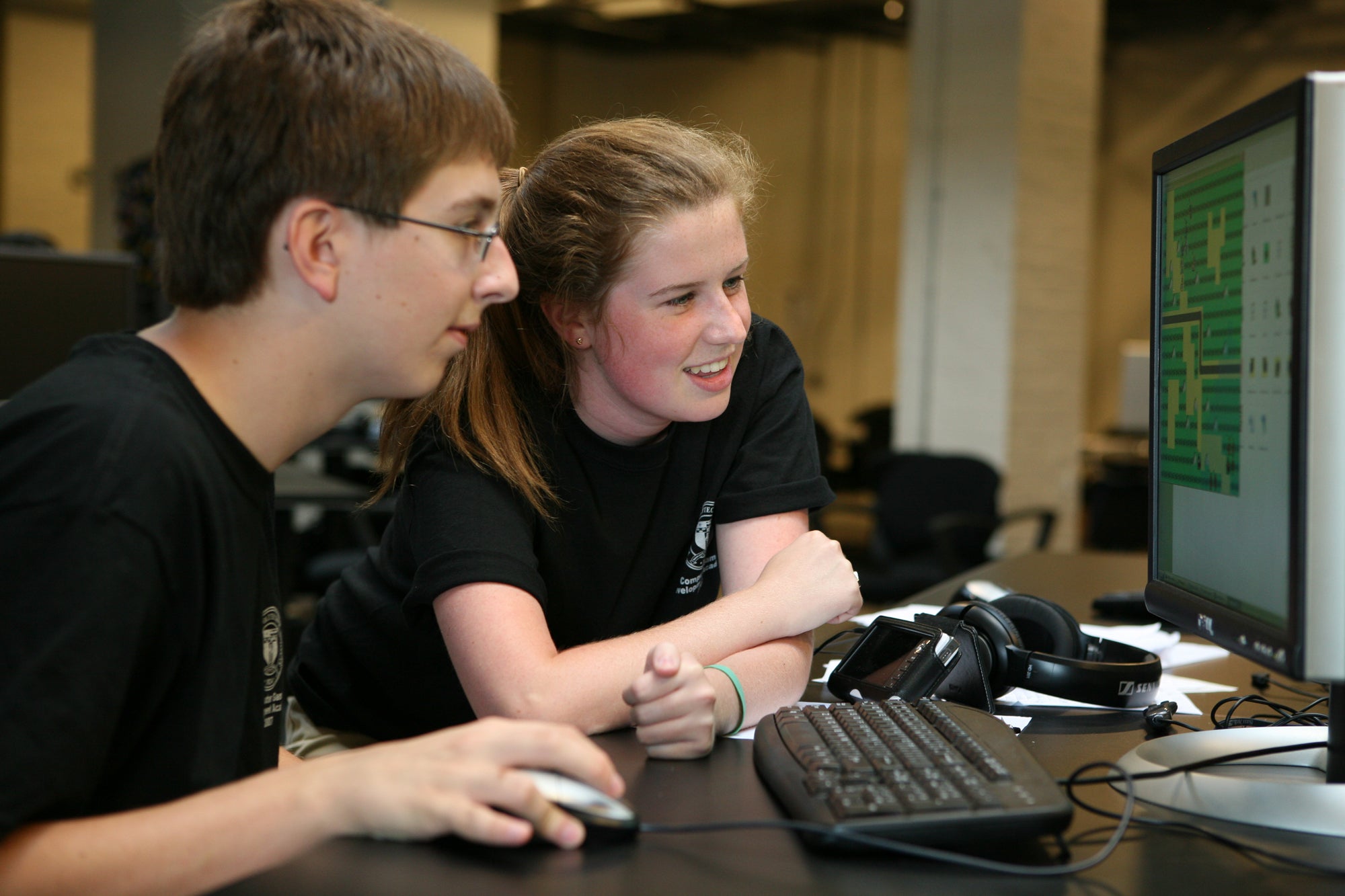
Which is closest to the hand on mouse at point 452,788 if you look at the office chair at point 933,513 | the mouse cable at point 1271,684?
the mouse cable at point 1271,684

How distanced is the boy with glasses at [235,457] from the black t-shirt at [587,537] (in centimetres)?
35

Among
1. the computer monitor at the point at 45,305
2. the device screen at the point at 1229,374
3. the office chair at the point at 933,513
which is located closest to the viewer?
the device screen at the point at 1229,374

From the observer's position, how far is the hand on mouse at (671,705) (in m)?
1.03

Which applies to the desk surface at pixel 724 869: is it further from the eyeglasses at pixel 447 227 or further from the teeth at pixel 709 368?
the teeth at pixel 709 368

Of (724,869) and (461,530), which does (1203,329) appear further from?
(461,530)

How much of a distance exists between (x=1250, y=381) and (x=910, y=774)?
0.39m

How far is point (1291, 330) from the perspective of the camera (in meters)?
0.83

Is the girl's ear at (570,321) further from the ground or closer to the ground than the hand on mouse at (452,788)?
further from the ground

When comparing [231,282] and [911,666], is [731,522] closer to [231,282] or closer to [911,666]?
[911,666]

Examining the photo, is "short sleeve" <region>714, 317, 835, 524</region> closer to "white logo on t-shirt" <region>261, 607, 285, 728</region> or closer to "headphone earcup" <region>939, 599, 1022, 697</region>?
"headphone earcup" <region>939, 599, 1022, 697</region>

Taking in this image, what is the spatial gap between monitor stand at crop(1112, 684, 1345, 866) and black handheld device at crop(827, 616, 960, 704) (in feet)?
0.71

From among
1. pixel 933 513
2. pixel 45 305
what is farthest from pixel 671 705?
pixel 933 513

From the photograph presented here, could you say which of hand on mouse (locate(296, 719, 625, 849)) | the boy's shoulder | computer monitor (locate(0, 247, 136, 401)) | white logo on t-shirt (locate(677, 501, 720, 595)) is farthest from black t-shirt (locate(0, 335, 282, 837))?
computer monitor (locate(0, 247, 136, 401))

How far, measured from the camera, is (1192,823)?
0.89 metres
